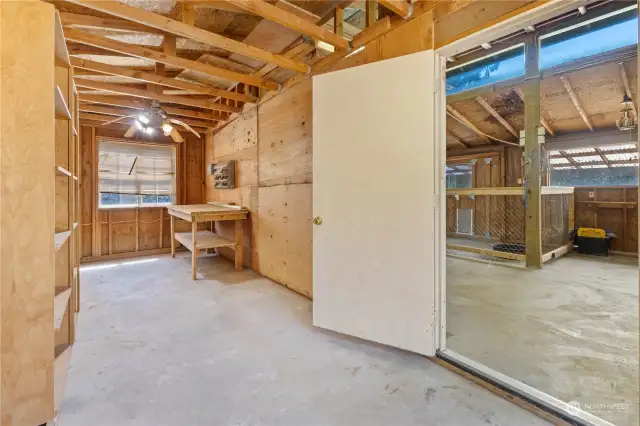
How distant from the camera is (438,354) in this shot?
190 centimetres

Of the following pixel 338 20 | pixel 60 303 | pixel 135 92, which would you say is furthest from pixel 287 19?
pixel 135 92

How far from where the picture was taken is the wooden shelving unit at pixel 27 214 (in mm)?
1273

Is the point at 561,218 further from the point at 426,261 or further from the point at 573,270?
the point at 426,261

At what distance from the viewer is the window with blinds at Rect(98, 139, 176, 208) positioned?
518cm

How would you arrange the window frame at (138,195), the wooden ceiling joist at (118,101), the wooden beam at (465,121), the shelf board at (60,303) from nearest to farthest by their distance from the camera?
the shelf board at (60,303)
the wooden ceiling joist at (118,101)
the window frame at (138,195)
the wooden beam at (465,121)

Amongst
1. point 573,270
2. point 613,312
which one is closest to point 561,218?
point 573,270

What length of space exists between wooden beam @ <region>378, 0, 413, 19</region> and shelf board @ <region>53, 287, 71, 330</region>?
7.94 ft

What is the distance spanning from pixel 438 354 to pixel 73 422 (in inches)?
78.0

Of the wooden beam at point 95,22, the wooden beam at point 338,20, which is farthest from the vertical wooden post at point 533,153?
the wooden beam at point 95,22

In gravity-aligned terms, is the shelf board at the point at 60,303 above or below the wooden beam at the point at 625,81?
below

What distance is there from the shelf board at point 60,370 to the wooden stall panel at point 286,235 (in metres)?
1.91

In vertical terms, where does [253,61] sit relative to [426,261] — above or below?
above

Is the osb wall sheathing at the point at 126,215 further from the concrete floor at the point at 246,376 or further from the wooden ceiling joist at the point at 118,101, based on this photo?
the concrete floor at the point at 246,376

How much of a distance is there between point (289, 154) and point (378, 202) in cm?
161
